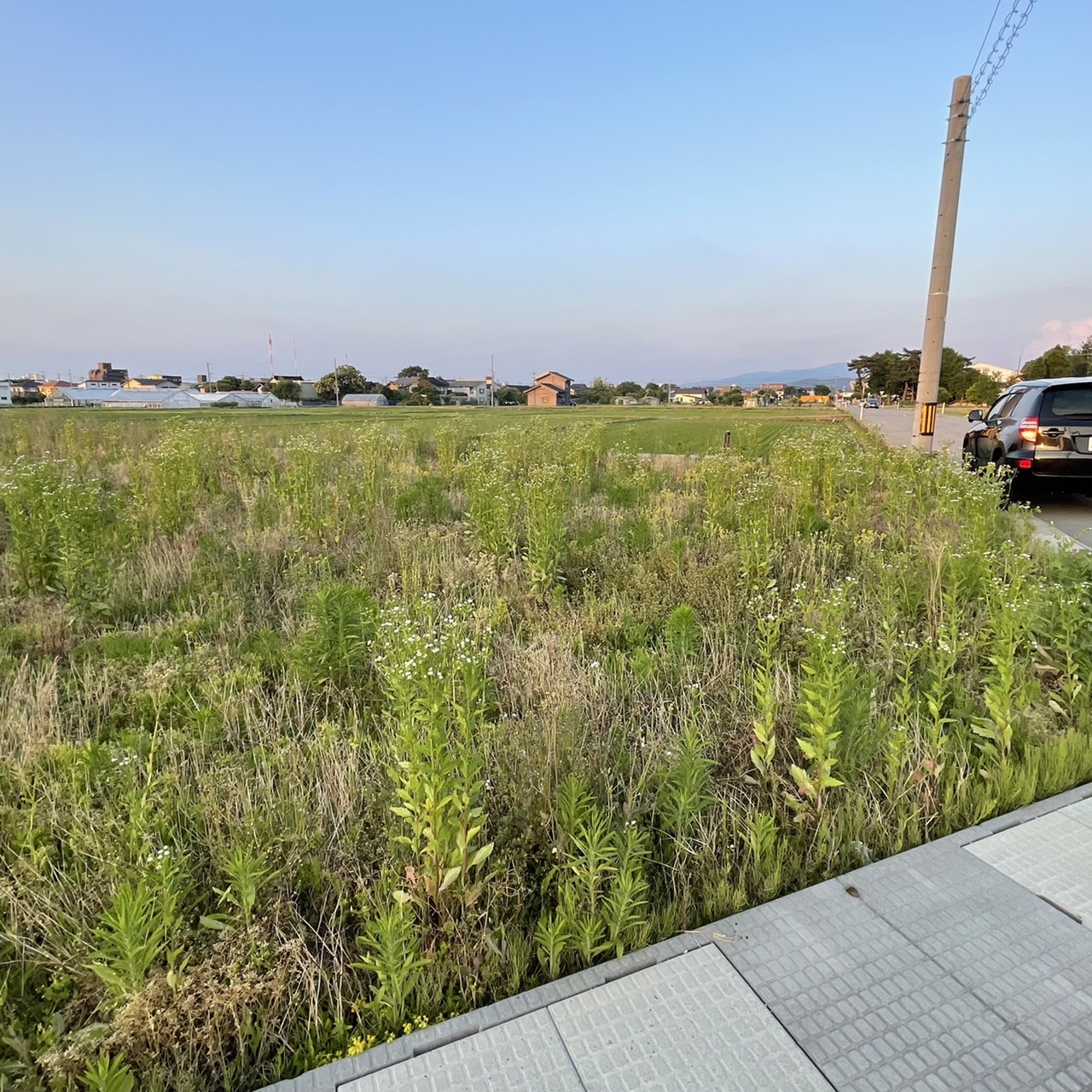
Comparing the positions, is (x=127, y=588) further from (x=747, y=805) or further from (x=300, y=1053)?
(x=747, y=805)

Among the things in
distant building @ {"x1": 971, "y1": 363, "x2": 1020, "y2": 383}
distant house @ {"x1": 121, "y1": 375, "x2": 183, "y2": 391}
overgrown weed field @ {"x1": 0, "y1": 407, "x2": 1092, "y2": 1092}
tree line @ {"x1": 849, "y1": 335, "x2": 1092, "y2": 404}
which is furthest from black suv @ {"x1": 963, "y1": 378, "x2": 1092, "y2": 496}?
distant house @ {"x1": 121, "y1": 375, "x2": 183, "y2": 391}

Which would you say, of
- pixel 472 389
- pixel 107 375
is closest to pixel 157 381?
pixel 107 375

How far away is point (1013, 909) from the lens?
207 cm

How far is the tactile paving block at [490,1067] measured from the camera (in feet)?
5.10

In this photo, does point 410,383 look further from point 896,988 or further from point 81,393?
point 896,988

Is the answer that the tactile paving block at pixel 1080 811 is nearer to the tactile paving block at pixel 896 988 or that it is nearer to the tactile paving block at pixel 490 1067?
the tactile paving block at pixel 896 988

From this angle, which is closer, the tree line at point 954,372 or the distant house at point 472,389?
the tree line at point 954,372

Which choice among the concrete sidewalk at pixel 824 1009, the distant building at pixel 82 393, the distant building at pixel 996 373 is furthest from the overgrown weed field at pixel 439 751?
the distant building at pixel 82 393

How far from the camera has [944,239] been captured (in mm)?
8820

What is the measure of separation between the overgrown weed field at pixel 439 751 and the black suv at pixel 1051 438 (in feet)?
8.84

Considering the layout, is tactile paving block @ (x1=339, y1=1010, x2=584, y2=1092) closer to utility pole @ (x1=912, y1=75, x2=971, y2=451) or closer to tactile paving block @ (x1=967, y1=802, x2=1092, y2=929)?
tactile paving block @ (x1=967, y1=802, x2=1092, y2=929)

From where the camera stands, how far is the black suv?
24.3 ft

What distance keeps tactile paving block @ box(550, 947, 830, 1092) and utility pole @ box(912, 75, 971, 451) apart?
29.4 ft

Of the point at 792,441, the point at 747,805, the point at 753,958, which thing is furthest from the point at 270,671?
the point at 792,441
